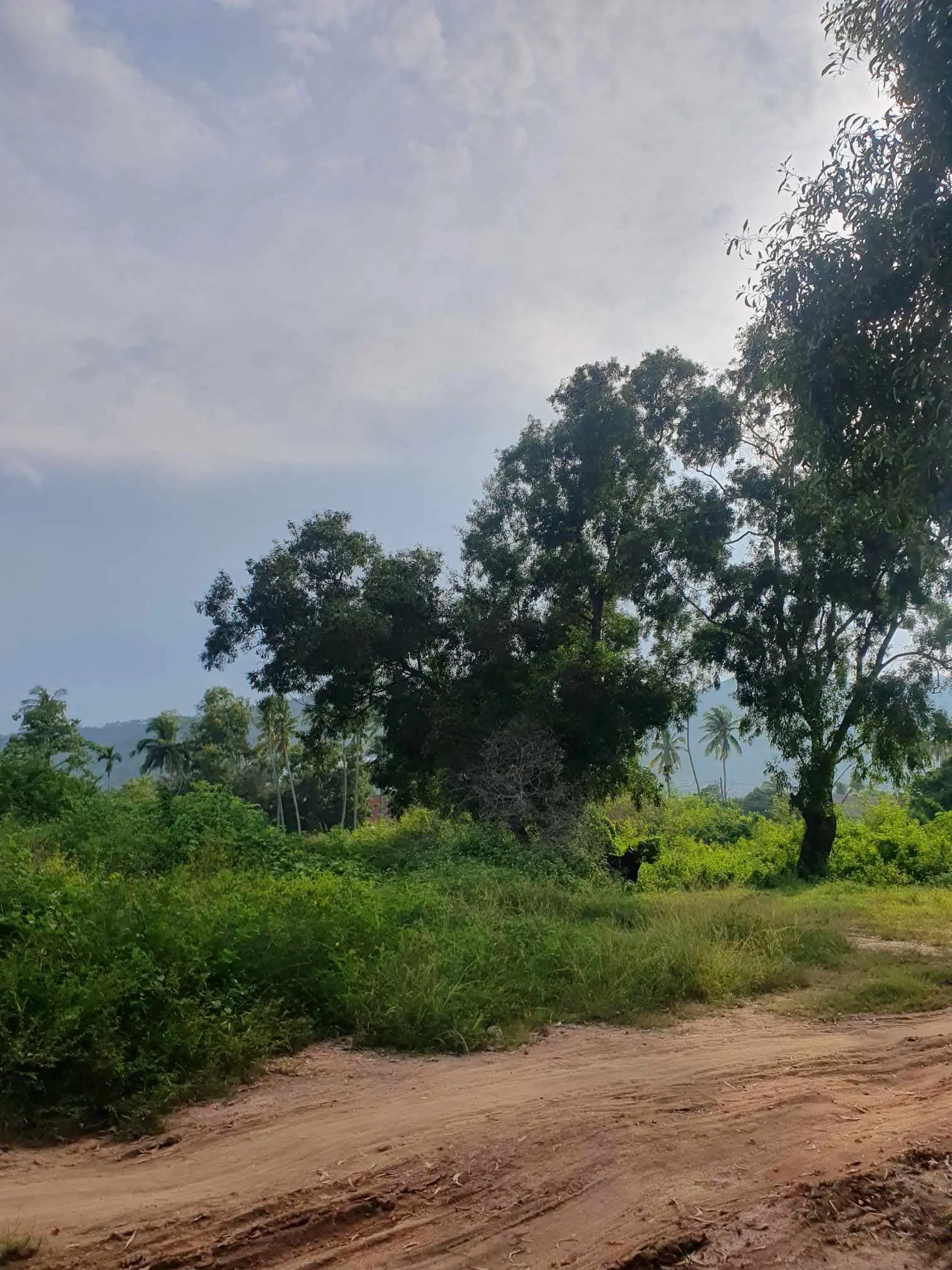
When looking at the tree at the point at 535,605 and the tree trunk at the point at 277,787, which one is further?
the tree trunk at the point at 277,787

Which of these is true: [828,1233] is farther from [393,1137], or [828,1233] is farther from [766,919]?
[766,919]

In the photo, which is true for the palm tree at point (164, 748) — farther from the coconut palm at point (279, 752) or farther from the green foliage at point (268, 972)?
the green foliage at point (268, 972)

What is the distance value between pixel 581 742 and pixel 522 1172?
1604cm

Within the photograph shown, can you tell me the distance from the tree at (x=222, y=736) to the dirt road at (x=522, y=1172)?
49399 mm

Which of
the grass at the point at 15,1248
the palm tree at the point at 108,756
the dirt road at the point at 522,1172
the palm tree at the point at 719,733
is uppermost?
the palm tree at the point at 719,733

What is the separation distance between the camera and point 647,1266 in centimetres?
357

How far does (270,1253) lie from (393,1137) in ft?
3.89

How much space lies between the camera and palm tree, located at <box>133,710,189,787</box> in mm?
57594

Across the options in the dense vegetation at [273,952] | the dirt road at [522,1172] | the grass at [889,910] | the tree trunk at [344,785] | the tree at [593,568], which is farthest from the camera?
the tree trunk at [344,785]

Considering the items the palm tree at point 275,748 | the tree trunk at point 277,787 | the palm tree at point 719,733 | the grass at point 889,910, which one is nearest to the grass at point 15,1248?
the grass at point 889,910

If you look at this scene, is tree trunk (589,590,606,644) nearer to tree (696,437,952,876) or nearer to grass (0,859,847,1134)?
tree (696,437,952,876)

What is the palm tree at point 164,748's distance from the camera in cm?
5759

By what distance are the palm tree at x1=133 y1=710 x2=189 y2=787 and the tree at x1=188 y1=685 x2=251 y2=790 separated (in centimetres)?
251

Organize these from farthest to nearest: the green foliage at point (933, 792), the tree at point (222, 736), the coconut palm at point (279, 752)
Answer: the tree at point (222, 736) < the coconut palm at point (279, 752) < the green foliage at point (933, 792)
